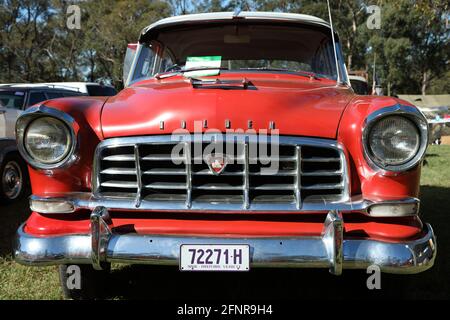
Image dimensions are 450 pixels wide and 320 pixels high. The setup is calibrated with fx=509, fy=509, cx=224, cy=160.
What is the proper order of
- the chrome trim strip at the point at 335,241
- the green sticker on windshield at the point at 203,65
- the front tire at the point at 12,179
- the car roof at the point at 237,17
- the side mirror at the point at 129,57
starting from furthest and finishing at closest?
the front tire at the point at 12,179, the side mirror at the point at 129,57, the car roof at the point at 237,17, the green sticker on windshield at the point at 203,65, the chrome trim strip at the point at 335,241

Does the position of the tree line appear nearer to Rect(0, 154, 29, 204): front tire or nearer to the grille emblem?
Rect(0, 154, 29, 204): front tire

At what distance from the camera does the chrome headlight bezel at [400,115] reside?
2.56 meters

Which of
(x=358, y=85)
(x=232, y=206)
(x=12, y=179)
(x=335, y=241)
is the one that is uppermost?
(x=358, y=85)

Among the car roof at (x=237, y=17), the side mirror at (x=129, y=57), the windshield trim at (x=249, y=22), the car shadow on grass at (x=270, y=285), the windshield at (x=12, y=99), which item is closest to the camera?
the car shadow on grass at (x=270, y=285)

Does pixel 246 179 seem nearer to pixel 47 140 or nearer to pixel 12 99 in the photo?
pixel 47 140

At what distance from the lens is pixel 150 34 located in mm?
4133

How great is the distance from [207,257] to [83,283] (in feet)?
3.64

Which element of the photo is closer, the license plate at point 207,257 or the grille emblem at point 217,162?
the license plate at point 207,257

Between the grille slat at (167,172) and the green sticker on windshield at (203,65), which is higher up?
the green sticker on windshield at (203,65)

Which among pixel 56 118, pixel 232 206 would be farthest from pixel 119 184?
pixel 232 206

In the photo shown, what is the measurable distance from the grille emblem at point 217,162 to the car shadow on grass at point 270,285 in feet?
3.49

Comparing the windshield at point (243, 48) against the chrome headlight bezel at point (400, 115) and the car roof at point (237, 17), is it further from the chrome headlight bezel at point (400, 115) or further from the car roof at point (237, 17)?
the chrome headlight bezel at point (400, 115)

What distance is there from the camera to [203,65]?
373 centimetres

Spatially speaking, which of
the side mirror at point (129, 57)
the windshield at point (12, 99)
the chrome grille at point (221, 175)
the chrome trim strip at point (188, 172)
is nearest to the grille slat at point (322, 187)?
the chrome grille at point (221, 175)
